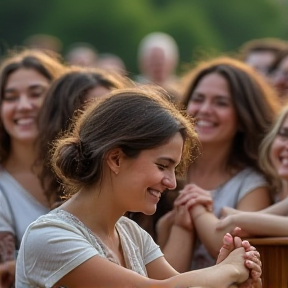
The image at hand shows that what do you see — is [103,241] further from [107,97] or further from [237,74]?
[237,74]

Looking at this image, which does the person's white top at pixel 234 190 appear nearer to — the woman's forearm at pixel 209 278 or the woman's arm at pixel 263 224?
the woman's arm at pixel 263 224

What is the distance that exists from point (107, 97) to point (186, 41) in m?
41.8

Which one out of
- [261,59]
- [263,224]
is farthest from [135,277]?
[261,59]

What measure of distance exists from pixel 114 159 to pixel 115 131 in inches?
4.1

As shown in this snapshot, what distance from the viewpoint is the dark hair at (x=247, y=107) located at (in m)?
6.48

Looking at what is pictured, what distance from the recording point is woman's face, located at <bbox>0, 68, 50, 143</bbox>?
6637mm

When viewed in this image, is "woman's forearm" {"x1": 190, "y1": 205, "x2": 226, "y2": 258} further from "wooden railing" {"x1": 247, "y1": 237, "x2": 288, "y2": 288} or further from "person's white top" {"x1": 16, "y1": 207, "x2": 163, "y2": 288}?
"person's white top" {"x1": 16, "y1": 207, "x2": 163, "y2": 288}

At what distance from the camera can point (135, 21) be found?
49938mm

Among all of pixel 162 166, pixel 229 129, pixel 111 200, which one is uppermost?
pixel 229 129

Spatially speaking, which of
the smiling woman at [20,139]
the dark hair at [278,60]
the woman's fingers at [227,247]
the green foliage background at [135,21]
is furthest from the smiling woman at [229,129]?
the green foliage background at [135,21]

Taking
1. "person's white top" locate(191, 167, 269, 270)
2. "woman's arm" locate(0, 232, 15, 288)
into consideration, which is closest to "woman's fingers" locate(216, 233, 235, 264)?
"woman's arm" locate(0, 232, 15, 288)

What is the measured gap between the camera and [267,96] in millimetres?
6641

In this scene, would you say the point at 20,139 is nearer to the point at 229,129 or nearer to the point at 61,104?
the point at 61,104

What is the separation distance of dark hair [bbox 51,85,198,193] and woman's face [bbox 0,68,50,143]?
2.11 metres
